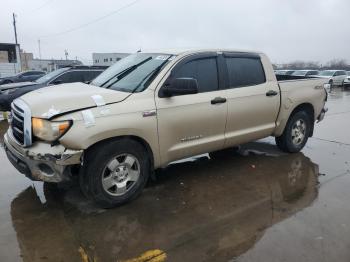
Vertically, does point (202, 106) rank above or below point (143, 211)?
above

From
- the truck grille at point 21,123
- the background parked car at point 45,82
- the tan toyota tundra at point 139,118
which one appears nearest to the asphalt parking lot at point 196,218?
the tan toyota tundra at point 139,118

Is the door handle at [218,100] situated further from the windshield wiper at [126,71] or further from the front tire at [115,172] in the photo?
the front tire at [115,172]

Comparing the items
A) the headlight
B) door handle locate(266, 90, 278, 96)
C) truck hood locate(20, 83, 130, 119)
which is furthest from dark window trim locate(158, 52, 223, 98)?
the headlight

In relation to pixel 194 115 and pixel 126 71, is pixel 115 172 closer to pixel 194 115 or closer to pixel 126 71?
pixel 194 115

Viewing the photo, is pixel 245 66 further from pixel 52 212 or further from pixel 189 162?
pixel 52 212

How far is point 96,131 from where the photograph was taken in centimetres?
359

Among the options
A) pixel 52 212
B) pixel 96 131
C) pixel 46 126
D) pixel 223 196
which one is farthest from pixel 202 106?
pixel 52 212

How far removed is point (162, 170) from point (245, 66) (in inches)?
82.9

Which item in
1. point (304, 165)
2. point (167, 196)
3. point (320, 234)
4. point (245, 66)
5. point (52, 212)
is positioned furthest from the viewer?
point (304, 165)

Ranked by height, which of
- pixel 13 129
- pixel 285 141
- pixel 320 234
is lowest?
pixel 320 234

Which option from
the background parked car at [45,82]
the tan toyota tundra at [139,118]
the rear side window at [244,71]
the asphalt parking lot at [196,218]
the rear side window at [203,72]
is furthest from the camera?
the background parked car at [45,82]

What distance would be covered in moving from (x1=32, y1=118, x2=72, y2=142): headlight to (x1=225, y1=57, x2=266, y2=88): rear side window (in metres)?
2.51

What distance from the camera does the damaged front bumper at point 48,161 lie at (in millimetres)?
3494

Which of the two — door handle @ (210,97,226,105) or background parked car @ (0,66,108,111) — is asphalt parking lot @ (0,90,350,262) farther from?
background parked car @ (0,66,108,111)
